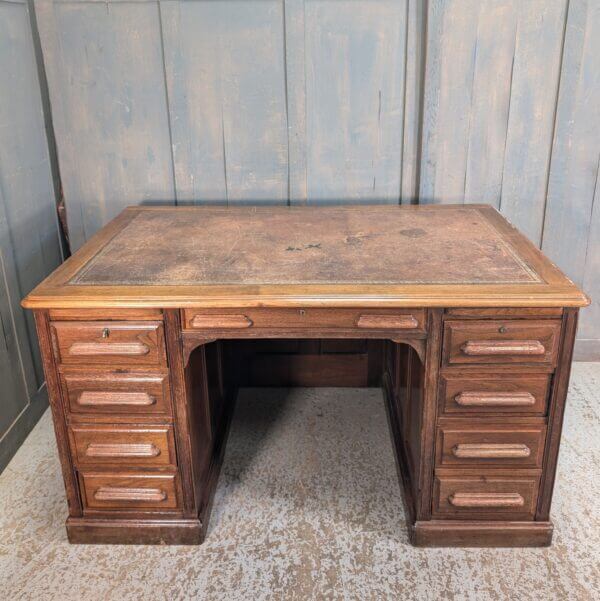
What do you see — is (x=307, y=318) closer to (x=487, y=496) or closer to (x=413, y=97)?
(x=487, y=496)

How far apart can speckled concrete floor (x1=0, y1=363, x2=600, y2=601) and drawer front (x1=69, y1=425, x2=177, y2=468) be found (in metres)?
0.33

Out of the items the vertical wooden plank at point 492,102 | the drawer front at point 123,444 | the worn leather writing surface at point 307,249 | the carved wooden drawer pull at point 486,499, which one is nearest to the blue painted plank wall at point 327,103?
the vertical wooden plank at point 492,102

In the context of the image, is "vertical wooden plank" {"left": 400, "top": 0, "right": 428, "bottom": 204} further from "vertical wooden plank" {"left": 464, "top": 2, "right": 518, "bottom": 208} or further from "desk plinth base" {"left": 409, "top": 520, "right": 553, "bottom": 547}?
"desk plinth base" {"left": 409, "top": 520, "right": 553, "bottom": 547}

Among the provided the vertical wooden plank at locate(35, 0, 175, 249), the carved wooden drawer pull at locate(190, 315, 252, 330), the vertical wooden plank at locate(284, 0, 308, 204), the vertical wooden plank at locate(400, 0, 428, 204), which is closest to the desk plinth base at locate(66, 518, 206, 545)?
the carved wooden drawer pull at locate(190, 315, 252, 330)

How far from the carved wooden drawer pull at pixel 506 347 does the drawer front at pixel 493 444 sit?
0.83 ft

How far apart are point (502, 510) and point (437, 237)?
94 cm

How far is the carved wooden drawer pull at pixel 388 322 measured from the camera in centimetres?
182

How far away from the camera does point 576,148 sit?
2771 mm

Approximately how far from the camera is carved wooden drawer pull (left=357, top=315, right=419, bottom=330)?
1.82 metres

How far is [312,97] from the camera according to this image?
266 cm

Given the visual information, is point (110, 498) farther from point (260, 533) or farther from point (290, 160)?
point (290, 160)

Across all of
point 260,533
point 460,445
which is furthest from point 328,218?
point 260,533

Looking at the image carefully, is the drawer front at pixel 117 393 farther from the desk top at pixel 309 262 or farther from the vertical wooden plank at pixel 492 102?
the vertical wooden plank at pixel 492 102

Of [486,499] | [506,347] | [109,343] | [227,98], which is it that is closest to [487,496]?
[486,499]
